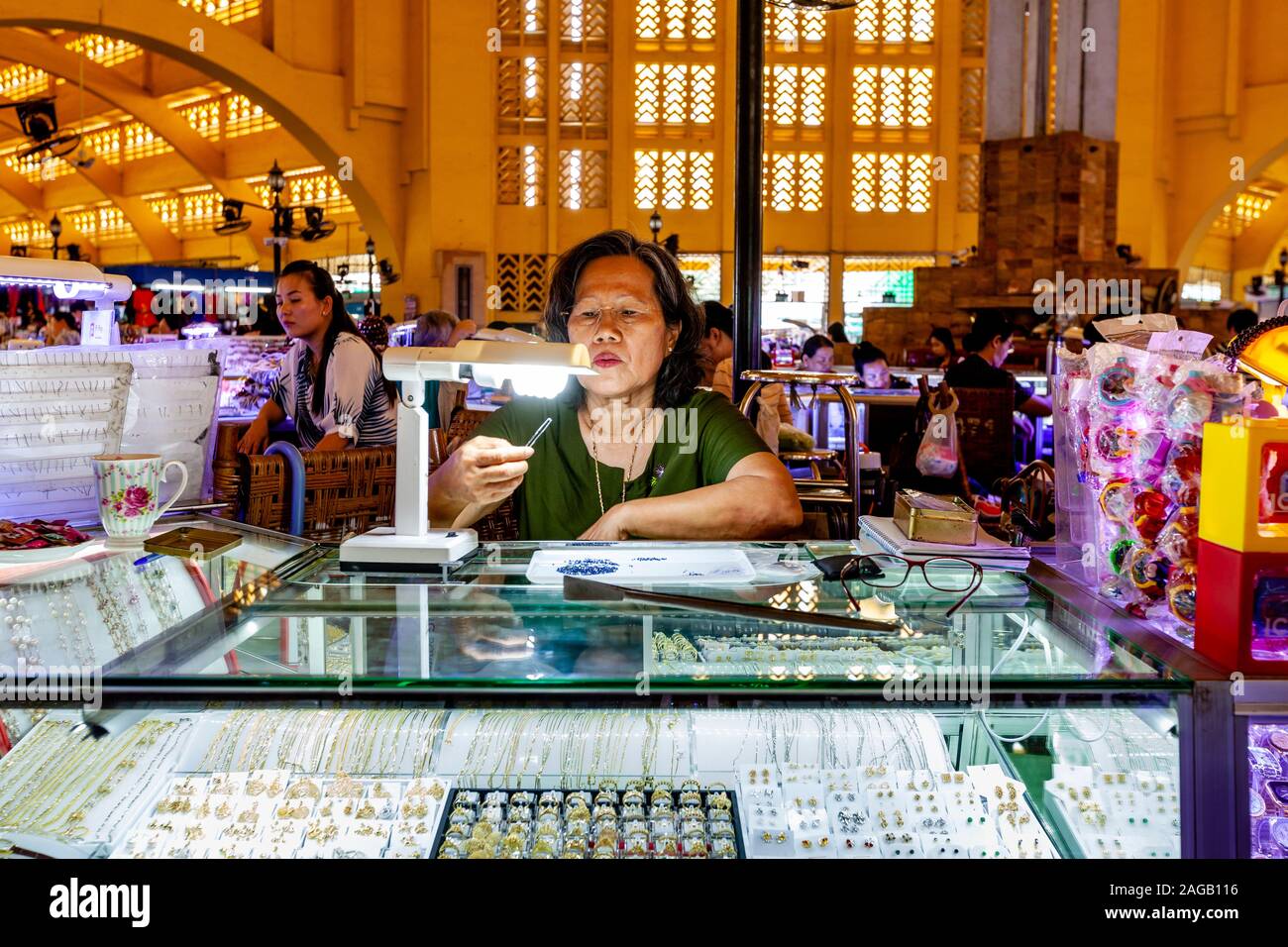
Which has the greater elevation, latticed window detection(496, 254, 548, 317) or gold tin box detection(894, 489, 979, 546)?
latticed window detection(496, 254, 548, 317)

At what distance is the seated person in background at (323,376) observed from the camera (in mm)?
4270

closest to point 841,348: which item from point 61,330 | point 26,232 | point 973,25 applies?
point 973,25

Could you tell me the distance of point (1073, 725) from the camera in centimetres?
137

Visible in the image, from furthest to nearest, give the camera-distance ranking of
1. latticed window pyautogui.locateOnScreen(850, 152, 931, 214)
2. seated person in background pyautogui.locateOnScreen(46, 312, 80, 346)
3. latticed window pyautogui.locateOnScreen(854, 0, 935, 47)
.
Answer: latticed window pyautogui.locateOnScreen(850, 152, 931, 214), latticed window pyautogui.locateOnScreen(854, 0, 935, 47), seated person in background pyautogui.locateOnScreen(46, 312, 80, 346)

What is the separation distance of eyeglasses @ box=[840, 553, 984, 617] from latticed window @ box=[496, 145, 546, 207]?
17.1 meters

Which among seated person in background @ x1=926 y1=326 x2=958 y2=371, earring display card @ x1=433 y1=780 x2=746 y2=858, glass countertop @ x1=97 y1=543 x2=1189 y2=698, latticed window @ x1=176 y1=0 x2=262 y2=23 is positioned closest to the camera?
glass countertop @ x1=97 y1=543 x2=1189 y2=698

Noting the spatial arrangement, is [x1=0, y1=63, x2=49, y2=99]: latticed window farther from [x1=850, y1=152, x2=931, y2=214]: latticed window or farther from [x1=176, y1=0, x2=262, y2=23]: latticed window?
[x1=850, y1=152, x2=931, y2=214]: latticed window

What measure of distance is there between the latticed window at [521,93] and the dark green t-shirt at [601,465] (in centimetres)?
1649

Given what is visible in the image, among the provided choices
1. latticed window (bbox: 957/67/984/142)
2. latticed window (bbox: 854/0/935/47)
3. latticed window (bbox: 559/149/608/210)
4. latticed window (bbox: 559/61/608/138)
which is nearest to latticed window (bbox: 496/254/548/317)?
latticed window (bbox: 559/149/608/210)

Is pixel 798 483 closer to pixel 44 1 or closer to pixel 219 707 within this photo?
pixel 219 707

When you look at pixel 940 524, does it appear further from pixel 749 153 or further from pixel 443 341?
pixel 443 341

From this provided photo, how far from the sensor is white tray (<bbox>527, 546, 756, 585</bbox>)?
1604 millimetres

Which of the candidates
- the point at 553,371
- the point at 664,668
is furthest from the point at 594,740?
the point at 553,371
